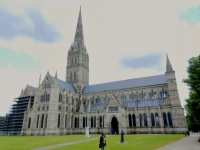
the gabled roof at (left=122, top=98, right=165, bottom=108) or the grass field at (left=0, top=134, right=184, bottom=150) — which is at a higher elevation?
the gabled roof at (left=122, top=98, right=165, bottom=108)

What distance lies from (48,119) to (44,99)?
28.5 ft

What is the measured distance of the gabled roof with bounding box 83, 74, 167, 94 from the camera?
192ft

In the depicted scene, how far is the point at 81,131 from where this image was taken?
5809 cm

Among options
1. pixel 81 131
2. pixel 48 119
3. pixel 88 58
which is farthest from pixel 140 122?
pixel 88 58

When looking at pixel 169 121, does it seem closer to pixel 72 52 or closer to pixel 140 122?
pixel 140 122

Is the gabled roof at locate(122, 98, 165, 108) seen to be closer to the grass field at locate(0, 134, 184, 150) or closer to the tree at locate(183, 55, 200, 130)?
the grass field at locate(0, 134, 184, 150)

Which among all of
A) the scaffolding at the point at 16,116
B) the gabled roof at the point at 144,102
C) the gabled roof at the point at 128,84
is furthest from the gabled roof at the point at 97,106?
the scaffolding at the point at 16,116

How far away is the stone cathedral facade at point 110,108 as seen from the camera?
48.3 metres

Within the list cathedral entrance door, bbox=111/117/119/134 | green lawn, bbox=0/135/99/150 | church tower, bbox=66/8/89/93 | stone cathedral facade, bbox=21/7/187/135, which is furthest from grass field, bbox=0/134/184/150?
church tower, bbox=66/8/89/93

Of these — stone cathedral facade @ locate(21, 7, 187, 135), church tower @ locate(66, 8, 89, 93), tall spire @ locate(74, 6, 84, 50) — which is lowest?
stone cathedral facade @ locate(21, 7, 187, 135)

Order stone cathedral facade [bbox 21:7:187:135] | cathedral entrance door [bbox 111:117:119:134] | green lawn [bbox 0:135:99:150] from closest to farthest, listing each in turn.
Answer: green lawn [bbox 0:135:99:150] → stone cathedral facade [bbox 21:7:187:135] → cathedral entrance door [bbox 111:117:119:134]

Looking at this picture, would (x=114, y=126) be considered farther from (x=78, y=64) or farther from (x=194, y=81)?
(x=194, y=81)

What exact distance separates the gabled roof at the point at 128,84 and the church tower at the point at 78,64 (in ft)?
15.5

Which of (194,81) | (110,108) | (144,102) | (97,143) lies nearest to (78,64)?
(110,108)
